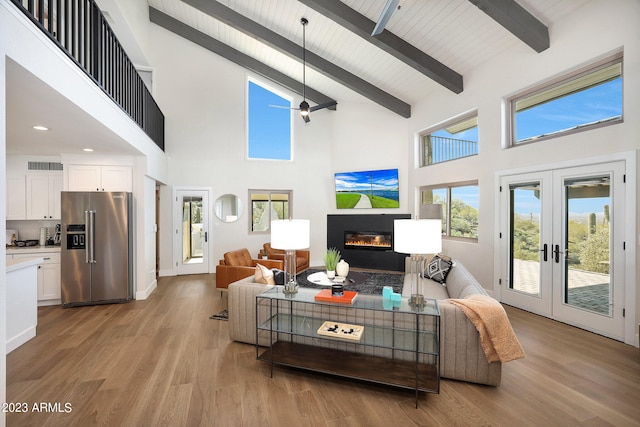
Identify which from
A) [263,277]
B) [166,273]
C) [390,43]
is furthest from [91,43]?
[166,273]

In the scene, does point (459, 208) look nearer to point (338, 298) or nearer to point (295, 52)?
point (338, 298)

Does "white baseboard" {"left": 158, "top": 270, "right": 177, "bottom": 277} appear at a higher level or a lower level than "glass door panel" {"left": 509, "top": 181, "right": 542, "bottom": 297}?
lower

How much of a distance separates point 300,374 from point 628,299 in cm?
344

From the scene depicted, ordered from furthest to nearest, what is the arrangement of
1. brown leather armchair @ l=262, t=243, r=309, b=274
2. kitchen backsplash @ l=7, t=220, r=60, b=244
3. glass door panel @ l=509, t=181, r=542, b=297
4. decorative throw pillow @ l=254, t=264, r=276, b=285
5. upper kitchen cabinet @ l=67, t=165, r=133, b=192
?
brown leather armchair @ l=262, t=243, r=309, b=274 → kitchen backsplash @ l=7, t=220, r=60, b=244 → upper kitchen cabinet @ l=67, t=165, r=133, b=192 → glass door panel @ l=509, t=181, r=542, b=297 → decorative throw pillow @ l=254, t=264, r=276, b=285

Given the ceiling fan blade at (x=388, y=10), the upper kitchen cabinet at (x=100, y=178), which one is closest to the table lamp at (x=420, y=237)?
the ceiling fan blade at (x=388, y=10)

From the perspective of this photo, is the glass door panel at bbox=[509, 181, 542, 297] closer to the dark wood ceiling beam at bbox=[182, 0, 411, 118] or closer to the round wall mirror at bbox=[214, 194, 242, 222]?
the dark wood ceiling beam at bbox=[182, 0, 411, 118]

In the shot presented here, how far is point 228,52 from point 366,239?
5.49m

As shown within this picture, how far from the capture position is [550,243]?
12.6 feet

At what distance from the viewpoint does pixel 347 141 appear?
7.25 metres

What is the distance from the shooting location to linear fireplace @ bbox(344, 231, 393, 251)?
6597mm

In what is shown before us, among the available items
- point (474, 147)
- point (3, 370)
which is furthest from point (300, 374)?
point (474, 147)

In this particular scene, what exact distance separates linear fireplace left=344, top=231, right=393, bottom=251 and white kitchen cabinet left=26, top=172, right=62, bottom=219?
17.8 feet

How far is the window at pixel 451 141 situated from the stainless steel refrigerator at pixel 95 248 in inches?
217

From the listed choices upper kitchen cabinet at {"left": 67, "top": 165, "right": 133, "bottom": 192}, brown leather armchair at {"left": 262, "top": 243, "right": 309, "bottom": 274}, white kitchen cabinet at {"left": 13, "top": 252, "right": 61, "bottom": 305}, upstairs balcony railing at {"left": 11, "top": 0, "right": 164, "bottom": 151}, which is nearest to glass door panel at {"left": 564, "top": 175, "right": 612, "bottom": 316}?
brown leather armchair at {"left": 262, "top": 243, "right": 309, "bottom": 274}
